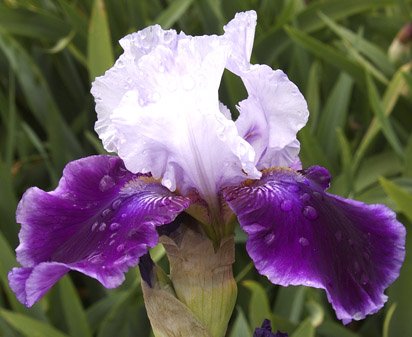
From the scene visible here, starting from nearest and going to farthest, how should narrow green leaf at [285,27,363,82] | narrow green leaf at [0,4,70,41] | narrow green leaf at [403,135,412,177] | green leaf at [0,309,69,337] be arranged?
green leaf at [0,309,69,337] → narrow green leaf at [403,135,412,177] → narrow green leaf at [285,27,363,82] → narrow green leaf at [0,4,70,41]

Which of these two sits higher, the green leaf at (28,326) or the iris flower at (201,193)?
the iris flower at (201,193)

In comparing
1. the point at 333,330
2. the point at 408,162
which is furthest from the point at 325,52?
the point at 333,330

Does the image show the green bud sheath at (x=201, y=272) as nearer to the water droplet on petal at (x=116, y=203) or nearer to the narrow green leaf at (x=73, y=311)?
the water droplet on petal at (x=116, y=203)

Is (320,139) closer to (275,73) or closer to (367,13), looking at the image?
(367,13)

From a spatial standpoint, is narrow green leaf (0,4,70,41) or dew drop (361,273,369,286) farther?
narrow green leaf (0,4,70,41)

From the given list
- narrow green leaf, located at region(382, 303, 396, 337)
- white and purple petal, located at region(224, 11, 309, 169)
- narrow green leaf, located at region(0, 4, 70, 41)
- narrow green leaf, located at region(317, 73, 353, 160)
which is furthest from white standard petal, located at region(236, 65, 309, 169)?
narrow green leaf, located at region(0, 4, 70, 41)

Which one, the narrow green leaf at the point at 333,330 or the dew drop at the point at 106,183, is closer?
the dew drop at the point at 106,183

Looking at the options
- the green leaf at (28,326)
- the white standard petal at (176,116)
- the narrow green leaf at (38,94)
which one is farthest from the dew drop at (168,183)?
the narrow green leaf at (38,94)

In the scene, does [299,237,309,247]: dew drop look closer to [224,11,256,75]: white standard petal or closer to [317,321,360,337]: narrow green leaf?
[224,11,256,75]: white standard petal
